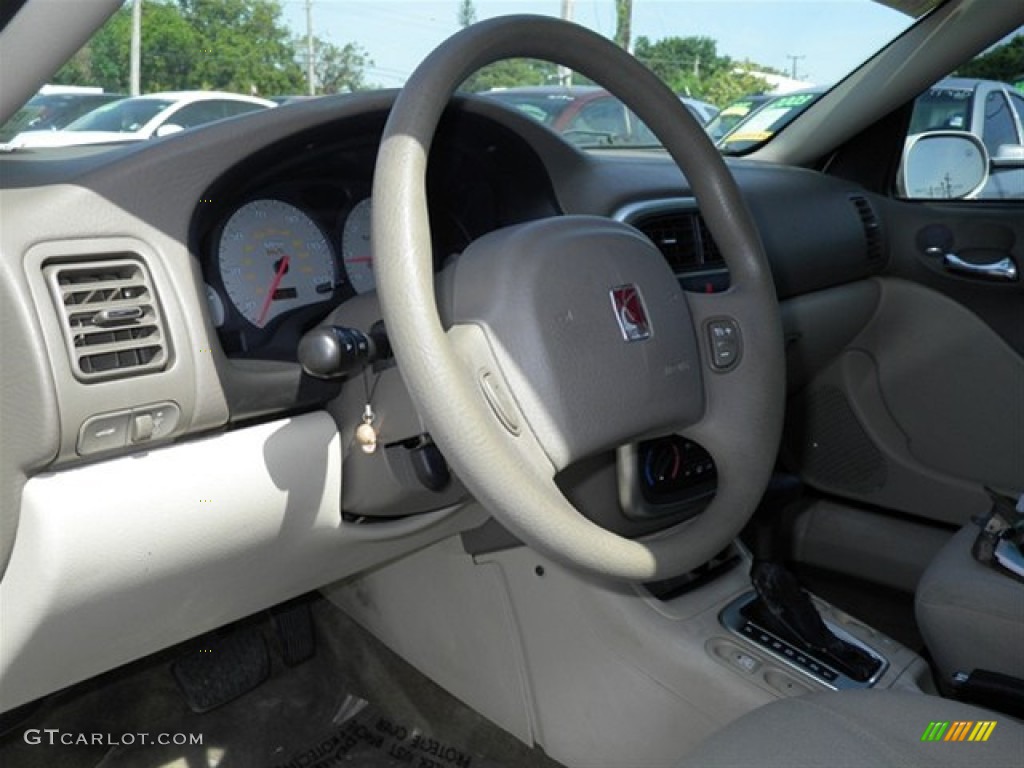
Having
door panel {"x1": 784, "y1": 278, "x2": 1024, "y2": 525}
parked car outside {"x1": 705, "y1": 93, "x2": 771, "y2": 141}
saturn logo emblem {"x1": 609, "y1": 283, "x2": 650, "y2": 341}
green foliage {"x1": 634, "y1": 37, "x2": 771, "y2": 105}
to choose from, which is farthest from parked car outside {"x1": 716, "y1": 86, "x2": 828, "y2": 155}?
saturn logo emblem {"x1": 609, "y1": 283, "x2": 650, "y2": 341}

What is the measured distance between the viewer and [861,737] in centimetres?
113

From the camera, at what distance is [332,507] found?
153 centimetres

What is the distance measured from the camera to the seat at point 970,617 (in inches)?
60.2

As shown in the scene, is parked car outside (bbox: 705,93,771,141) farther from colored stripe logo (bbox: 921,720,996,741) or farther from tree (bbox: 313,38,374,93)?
colored stripe logo (bbox: 921,720,996,741)

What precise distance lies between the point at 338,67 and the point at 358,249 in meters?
0.30

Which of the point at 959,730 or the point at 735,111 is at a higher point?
the point at 735,111

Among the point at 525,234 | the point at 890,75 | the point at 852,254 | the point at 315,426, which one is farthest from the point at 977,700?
the point at 890,75

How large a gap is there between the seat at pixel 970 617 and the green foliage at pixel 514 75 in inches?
40.6

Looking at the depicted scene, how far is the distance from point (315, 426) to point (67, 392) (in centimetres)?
38

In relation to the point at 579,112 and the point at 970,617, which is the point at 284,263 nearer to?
the point at 579,112

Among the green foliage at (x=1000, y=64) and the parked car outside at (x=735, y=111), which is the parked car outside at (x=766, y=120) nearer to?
the parked car outside at (x=735, y=111)

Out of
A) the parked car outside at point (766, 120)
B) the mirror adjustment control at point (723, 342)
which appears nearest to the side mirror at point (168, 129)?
the mirror adjustment control at point (723, 342)

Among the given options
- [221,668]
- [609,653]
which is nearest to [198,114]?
[609,653]

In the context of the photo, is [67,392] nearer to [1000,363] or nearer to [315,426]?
[315,426]
